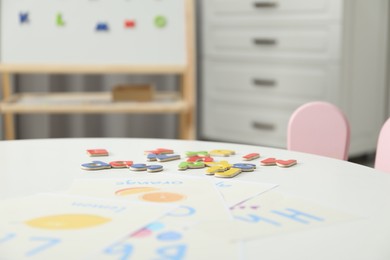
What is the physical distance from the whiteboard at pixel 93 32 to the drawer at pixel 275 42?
0.51m

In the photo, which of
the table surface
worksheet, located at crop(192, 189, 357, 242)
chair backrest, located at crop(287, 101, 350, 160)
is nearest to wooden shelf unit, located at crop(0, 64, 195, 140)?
chair backrest, located at crop(287, 101, 350, 160)

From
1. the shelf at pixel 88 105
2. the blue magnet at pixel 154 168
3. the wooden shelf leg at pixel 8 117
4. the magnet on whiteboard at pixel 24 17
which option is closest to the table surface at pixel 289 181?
the blue magnet at pixel 154 168

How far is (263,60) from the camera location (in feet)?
9.89

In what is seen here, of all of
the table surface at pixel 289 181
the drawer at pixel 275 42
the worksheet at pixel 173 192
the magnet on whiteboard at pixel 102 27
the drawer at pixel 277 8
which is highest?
the drawer at pixel 277 8

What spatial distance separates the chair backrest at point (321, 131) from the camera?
1.25 metres

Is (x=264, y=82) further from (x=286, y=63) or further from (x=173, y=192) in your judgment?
(x=173, y=192)

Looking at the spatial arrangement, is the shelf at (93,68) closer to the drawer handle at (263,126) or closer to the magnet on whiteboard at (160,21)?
the magnet on whiteboard at (160,21)

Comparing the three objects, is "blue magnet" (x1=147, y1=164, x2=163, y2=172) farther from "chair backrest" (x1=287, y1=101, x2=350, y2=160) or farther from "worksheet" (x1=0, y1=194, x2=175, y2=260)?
"chair backrest" (x1=287, y1=101, x2=350, y2=160)

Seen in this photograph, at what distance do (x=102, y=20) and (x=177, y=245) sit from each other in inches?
86.2

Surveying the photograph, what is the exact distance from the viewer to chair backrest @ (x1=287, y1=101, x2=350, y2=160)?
125 cm

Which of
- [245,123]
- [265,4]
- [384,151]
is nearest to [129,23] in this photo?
[265,4]

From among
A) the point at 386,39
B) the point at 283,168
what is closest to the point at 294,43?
the point at 386,39

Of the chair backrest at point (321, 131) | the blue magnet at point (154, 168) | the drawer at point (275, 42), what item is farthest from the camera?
the drawer at point (275, 42)

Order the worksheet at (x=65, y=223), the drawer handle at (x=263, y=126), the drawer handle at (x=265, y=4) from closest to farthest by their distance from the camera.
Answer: the worksheet at (x=65, y=223)
the drawer handle at (x=265, y=4)
the drawer handle at (x=263, y=126)
